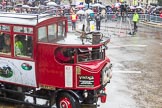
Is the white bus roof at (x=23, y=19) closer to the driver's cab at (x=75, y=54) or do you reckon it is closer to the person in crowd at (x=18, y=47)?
the person in crowd at (x=18, y=47)

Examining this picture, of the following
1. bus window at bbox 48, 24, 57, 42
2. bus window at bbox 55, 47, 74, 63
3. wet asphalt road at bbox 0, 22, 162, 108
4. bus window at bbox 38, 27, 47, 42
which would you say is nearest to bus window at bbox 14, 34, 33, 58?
bus window at bbox 38, 27, 47, 42

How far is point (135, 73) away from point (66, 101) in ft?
22.7

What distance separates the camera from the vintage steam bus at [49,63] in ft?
34.2

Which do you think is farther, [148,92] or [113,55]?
[113,55]

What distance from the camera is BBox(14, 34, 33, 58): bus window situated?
1089cm

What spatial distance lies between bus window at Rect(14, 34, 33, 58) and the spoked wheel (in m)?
1.56

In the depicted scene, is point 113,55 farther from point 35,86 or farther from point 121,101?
point 35,86

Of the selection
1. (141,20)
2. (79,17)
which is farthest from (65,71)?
(141,20)

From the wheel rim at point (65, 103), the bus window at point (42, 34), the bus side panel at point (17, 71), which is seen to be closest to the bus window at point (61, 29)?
the bus window at point (42, 34)

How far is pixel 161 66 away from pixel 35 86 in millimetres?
9251

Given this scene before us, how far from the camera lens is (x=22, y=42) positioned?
11.0m

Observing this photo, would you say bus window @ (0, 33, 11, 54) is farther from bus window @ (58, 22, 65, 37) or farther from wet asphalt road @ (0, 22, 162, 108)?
wet asphalt road @ (0, 22, 162, 108)

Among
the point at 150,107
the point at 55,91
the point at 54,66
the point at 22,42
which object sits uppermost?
the point at 22,42

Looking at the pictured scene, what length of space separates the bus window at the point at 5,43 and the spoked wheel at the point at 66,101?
219cm
